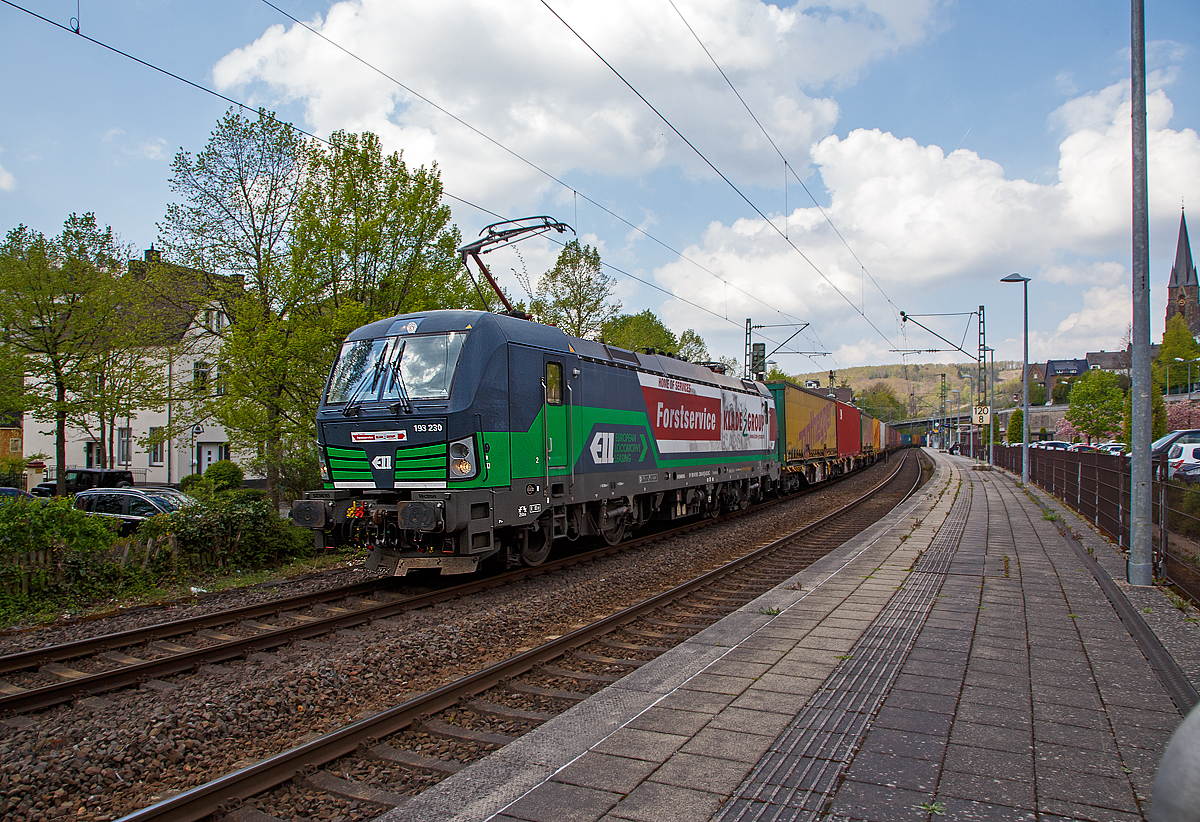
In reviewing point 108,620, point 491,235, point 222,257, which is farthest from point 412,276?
point 108,620

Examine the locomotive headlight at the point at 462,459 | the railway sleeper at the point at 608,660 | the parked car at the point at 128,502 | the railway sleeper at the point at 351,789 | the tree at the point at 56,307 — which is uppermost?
the tree at the point at 56,307

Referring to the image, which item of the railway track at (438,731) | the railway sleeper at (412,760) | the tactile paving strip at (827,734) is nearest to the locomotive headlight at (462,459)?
the railway track at (438,731)

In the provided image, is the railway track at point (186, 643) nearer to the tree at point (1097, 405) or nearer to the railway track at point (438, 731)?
the railway track at point (438, 731)

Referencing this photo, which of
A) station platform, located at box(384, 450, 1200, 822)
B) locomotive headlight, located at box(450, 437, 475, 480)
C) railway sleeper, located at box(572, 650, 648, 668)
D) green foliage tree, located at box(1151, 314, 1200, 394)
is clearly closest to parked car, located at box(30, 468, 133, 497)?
locomotive headlight, located at box(450, 437, 475, 480)

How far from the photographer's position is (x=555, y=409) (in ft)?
33.9

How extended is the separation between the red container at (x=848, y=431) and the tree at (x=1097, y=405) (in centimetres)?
2120

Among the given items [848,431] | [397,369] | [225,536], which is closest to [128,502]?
[225,536]

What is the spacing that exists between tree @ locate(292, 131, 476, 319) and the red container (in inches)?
861

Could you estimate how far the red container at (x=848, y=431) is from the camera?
32.9 meters

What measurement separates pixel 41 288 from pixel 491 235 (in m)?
15.3

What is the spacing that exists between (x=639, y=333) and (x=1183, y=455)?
27336 mm

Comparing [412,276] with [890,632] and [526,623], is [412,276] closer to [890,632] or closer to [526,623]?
[526,623]

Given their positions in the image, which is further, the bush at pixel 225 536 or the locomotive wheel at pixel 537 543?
the bush at pixel 225 536

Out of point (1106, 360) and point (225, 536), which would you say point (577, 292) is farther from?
point (1106, 360)
